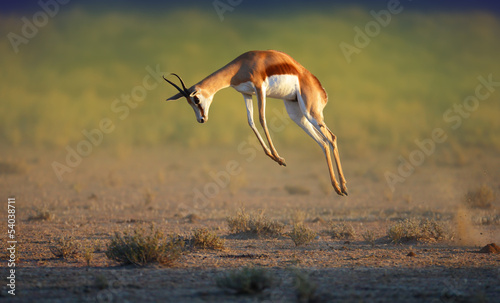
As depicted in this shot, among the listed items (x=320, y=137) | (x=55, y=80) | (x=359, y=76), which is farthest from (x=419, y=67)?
(x=320, y=137)

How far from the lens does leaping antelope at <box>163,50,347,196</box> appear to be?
12.2m

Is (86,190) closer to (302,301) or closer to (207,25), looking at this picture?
(302,301)

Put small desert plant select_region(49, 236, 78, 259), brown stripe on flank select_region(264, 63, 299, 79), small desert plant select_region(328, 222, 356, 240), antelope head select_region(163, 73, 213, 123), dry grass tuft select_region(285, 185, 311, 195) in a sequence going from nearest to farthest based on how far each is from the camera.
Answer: antelope head select_region(163, 73, 213, 123), brown stripe on flank select_region(264, 63, 299, 79), small desert plant select_region(49, 236, 78, 259), small desert plant select_region(328, 222, 356, 240), dry grass tuft select_region(285, 185, 311, 195)

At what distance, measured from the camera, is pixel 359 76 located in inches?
2448

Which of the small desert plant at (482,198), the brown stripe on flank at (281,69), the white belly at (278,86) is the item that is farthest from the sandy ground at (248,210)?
the brown stripe on flank at (281,69)

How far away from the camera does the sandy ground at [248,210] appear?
31.4 feet

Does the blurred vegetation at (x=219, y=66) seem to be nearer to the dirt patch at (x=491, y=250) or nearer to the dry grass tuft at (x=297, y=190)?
the dry grass tuft at (x=297, y=190)

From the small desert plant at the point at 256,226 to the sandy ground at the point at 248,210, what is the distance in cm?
46

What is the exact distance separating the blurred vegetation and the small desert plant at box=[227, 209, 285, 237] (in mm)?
35983

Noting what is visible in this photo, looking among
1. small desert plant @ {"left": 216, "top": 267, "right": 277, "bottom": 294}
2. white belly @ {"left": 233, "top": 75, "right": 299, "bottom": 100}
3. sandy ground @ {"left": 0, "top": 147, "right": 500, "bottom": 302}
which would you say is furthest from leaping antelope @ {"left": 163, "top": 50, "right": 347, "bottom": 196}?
small desert plant @ {"left": 216, "top": 267, "right": 277, "bottom": 294}

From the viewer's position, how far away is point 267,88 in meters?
12.7

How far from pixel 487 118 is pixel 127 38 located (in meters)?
37.1

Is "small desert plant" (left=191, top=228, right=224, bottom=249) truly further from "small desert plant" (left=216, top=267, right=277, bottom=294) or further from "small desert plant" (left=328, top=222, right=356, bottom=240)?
"small desert plant" (left=216, top=267, right=277, bottom=294)

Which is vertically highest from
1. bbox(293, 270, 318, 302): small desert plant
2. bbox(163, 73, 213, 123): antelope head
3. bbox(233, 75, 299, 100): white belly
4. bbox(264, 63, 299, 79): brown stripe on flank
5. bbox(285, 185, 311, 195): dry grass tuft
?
bbox(264, 63, 299, 79): brown stripe on flank
